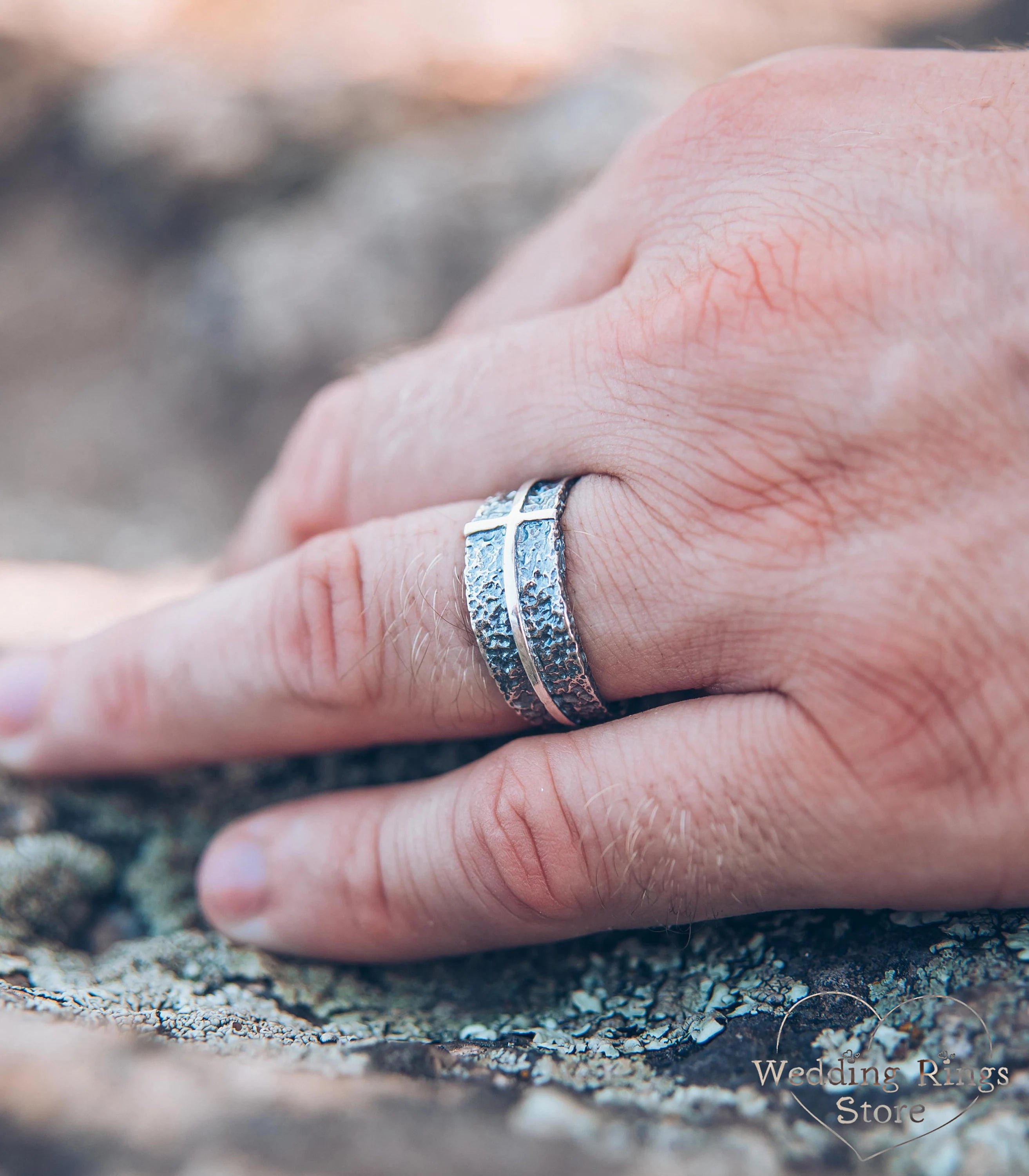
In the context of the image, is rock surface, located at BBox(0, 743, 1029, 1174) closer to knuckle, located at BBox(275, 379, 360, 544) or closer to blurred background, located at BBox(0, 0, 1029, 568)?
knuckle, located at BBox(275, 379, 360, 544)

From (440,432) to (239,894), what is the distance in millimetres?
723

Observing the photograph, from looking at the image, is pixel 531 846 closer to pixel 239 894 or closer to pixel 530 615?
pixel 530 615

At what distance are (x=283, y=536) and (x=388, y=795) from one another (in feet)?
1.78

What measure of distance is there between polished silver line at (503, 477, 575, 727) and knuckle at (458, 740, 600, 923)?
0.05m

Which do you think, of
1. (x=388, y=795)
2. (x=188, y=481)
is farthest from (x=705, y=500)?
(x=188, y=481)

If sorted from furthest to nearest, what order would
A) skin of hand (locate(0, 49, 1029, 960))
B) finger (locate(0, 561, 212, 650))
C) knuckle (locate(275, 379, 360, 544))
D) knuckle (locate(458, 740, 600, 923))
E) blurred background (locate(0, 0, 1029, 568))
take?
blurred background (locate(0, 0, 1029, 568))
finger (locate(0, 561, 212, 650))
knuckle (locate(275, 379, 360, 544))
knuckle (locate(458, 740, 600, 923))
skin of hand (locate(0, 49, 1029, 960))

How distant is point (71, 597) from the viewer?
1.84 metres

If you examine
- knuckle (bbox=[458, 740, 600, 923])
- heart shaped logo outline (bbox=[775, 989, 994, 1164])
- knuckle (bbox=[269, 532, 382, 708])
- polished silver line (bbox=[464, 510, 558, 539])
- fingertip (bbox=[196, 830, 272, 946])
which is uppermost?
polished silver line (bbox=[464, 510, 558, 539])

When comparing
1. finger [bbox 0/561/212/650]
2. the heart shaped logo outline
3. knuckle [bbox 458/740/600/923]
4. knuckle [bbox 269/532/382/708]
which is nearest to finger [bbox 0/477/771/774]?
knuckle [bbox 269/532/382/708]

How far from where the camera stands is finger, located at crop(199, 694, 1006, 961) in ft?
3.03

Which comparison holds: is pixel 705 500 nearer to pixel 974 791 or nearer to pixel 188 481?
pixel 974 791

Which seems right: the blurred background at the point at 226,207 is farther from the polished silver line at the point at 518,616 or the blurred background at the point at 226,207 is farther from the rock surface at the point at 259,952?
the polished silver line at the point at 518,616

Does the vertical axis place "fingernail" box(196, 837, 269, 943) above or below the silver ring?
below

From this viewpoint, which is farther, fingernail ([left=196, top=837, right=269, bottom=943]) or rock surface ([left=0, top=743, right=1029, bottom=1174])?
fingernail ([left=196, top=837, right=269, bottom=943])
